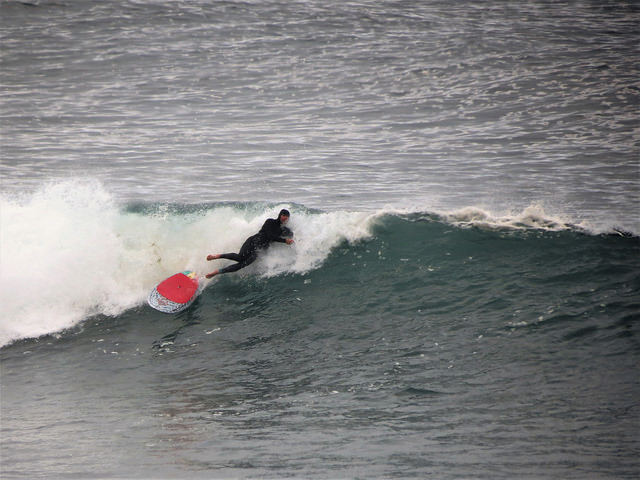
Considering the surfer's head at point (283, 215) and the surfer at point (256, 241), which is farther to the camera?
→ the surfer at point (256, 241)

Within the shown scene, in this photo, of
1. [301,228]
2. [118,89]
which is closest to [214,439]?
[301,228]

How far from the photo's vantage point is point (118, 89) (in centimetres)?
2478

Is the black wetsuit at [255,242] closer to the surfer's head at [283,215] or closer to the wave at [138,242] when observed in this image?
the surfer's head at [283,215]

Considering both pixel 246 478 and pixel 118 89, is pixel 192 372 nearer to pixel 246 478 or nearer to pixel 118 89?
pixel 246 478

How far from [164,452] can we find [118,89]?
68.2 ft

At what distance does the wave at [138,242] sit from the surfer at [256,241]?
0.34 m

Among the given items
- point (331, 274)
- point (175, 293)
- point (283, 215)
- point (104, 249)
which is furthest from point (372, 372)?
point (104, 249)

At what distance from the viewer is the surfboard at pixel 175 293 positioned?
34.7 feet

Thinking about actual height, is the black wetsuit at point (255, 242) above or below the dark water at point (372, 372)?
above

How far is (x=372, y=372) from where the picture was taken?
26.8ft

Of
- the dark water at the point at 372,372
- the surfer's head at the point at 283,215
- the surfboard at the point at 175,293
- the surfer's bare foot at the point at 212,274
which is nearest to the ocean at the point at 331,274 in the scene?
the dark water at the point at 372,372

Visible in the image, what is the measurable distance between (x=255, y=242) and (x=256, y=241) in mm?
26

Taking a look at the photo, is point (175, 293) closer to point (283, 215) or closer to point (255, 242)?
point (255, 242)

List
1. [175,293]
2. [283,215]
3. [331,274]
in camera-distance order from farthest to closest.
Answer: [331,274], [283,215], [175,293]
